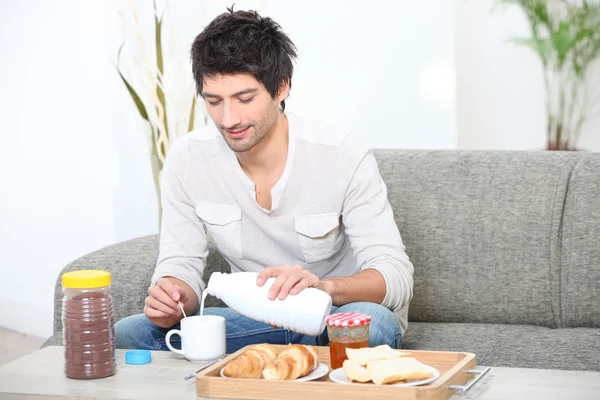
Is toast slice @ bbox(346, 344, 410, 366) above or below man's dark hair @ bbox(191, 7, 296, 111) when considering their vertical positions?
below

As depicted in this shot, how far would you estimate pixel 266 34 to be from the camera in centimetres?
220

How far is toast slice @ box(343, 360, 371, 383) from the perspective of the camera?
1470 millimetres

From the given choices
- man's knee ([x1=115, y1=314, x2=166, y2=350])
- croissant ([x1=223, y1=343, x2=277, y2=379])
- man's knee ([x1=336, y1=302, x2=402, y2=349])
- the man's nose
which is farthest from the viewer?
the man's nose

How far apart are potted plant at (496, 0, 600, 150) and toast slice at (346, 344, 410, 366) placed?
150 inches

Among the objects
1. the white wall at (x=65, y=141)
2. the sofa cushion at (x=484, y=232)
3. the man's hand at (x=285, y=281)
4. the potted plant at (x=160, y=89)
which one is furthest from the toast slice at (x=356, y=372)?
the white wall at (x=65, y=141)

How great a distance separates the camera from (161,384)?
1.59m

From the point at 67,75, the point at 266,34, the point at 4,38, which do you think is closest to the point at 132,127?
the point at 67,75

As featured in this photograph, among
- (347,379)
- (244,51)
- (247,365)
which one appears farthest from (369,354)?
(244,51)

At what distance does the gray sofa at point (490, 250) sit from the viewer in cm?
238

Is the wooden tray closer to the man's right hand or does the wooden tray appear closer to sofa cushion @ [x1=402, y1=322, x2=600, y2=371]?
the man's right hand

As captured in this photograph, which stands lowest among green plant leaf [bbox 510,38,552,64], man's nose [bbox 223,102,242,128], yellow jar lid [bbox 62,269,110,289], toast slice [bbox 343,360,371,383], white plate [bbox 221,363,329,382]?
white plate [bbox 221,363,329,382]

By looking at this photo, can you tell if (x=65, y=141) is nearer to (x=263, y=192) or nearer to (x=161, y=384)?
(x=263, y=192)

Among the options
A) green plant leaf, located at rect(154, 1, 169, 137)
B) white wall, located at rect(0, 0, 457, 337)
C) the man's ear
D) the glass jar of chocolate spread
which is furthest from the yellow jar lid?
white wall, located at rect(0, 0, 457, 337)

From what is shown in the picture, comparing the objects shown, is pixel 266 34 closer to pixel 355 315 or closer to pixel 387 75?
pixel 355 315
